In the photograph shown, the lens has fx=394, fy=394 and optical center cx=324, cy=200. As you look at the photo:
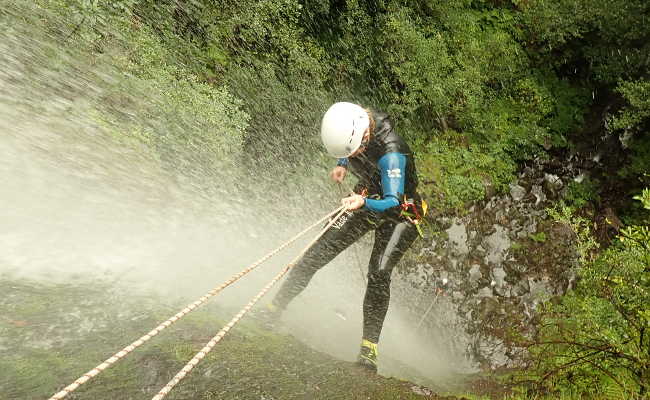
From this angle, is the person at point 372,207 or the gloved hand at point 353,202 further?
the person at point 372,207

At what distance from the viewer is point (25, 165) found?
6055mm

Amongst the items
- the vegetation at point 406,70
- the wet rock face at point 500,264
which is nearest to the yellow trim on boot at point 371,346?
the wet rock face at point 500,264

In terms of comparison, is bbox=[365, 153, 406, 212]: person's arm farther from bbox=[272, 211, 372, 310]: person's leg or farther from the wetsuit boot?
the wetsuit boot

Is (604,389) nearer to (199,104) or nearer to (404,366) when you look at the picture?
(404,366)

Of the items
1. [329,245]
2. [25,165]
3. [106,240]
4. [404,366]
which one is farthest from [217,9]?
[404,366]

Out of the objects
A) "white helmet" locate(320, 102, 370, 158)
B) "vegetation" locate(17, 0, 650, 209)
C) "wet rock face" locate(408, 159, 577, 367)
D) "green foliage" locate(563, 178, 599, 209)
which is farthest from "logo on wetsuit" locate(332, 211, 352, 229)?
"green foliage" locate(563, 178, 599, 209)

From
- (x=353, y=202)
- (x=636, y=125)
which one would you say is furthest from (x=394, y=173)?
(x=636, y=125)

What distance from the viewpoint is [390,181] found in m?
4.36

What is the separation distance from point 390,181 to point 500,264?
207 inches

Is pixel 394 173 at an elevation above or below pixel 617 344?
above

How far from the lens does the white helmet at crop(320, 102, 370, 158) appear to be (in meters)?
4.58

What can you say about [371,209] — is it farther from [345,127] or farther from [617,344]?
[617,344]

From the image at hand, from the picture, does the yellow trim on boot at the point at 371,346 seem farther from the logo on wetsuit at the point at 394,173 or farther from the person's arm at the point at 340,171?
the person's arm at the point at 340,171

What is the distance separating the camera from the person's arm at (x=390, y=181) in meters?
4.27
